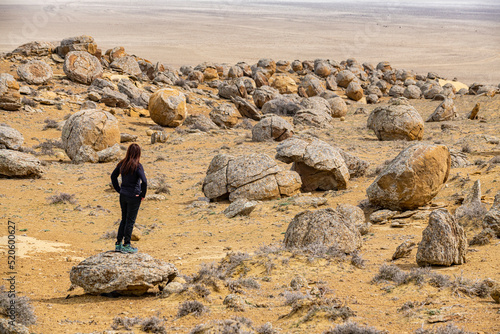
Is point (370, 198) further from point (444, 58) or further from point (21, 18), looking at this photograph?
A: point (21, 18)

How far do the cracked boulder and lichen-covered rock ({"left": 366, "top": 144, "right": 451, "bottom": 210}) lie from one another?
3426 millimetres

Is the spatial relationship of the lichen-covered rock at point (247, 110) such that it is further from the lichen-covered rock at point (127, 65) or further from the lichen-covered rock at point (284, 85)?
the lichen-covered rock at point (127, 65)

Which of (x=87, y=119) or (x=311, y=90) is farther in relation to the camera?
(x=311, y=90)

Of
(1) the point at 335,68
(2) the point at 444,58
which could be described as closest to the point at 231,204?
(1) the point at 335,68

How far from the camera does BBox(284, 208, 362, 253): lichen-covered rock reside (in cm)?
1009

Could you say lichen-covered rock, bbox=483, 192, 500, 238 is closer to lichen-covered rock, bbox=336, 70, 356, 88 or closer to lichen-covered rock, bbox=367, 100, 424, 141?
lichen-covered rock, bbox=367, 100, 424, 141

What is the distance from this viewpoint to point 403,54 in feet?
288

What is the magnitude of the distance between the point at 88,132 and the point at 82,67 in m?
16.1

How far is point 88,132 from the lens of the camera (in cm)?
2084

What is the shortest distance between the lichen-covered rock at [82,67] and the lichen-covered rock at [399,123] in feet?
68.2

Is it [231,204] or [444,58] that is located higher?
[444,58]

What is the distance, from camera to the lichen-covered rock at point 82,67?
34562mm

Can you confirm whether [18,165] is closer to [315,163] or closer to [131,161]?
[315,163]

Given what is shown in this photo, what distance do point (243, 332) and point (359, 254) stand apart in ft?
13.9
